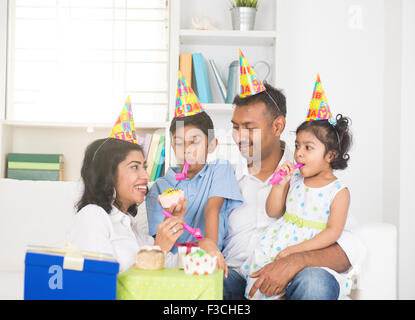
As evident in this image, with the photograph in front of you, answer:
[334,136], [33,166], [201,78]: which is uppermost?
[201,78]

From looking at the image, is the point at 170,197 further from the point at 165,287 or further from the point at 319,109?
the point at 319,109

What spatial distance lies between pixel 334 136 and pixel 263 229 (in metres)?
0.39

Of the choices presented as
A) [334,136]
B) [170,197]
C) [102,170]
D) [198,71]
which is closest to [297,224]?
[334,136]

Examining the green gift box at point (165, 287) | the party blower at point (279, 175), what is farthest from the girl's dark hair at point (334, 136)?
the green gift box at point (165, 287)

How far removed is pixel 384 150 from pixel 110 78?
5.35 feet

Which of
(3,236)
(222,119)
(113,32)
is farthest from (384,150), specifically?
(3,236)

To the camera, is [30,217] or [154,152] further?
[154,152]

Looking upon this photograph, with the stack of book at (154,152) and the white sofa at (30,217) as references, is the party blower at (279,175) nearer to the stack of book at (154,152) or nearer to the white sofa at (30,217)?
the white sofa at (30,217)

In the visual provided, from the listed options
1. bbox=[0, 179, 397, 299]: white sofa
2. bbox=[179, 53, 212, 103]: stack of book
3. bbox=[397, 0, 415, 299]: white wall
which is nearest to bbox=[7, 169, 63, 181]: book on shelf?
bbox=[0, 179, 397, 299]: white sofa

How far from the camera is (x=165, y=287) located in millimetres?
1091

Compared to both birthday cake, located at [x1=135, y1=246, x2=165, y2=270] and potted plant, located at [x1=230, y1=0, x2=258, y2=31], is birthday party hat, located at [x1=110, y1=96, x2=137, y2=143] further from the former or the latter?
potted plant, located at [x1=230, y1=0, x2=258, y2=31]

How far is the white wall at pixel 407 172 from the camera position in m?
2.54

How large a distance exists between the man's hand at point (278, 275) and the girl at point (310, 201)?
5cm

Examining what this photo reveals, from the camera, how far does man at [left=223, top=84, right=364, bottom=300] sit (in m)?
1.41
